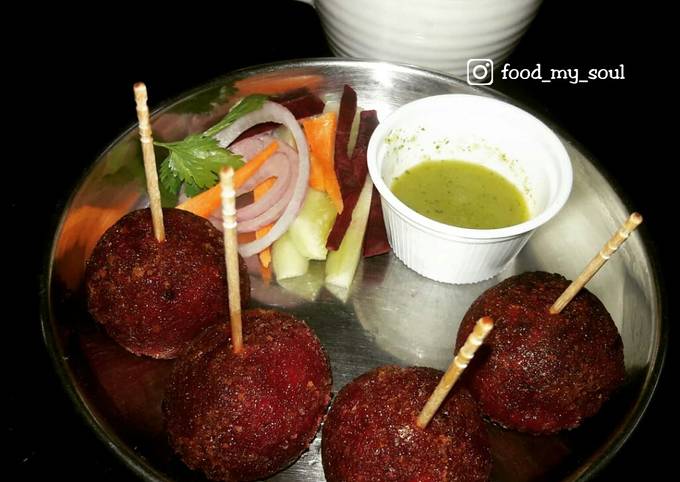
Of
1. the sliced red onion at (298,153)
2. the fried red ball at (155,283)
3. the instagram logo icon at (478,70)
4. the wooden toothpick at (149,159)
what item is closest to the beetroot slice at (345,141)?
the sliced red onion at (298,153)

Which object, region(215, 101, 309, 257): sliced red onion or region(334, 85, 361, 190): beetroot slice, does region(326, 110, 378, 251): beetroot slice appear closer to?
region(334, 85, 361, 190): beetroot slice

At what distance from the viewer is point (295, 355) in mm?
1649

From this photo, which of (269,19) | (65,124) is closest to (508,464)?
(65,124)

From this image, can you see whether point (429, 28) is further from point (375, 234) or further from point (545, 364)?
point (545, 364)

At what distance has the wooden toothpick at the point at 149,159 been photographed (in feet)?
4.64

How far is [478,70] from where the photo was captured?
262 cm

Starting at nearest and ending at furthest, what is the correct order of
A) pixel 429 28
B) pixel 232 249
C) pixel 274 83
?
pixel 232 249
pixel 429 28
pixel 274 83

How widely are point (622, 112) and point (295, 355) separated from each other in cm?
211

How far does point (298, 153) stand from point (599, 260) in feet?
3.48

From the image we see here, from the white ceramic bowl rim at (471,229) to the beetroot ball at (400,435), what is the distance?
477mm

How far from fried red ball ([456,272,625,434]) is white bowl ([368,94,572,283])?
309 mm

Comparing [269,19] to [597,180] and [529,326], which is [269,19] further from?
[529,326]

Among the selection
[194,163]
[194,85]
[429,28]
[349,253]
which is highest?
[429,28]

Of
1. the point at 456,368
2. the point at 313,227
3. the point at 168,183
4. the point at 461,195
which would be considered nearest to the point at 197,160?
the point at 168,183
